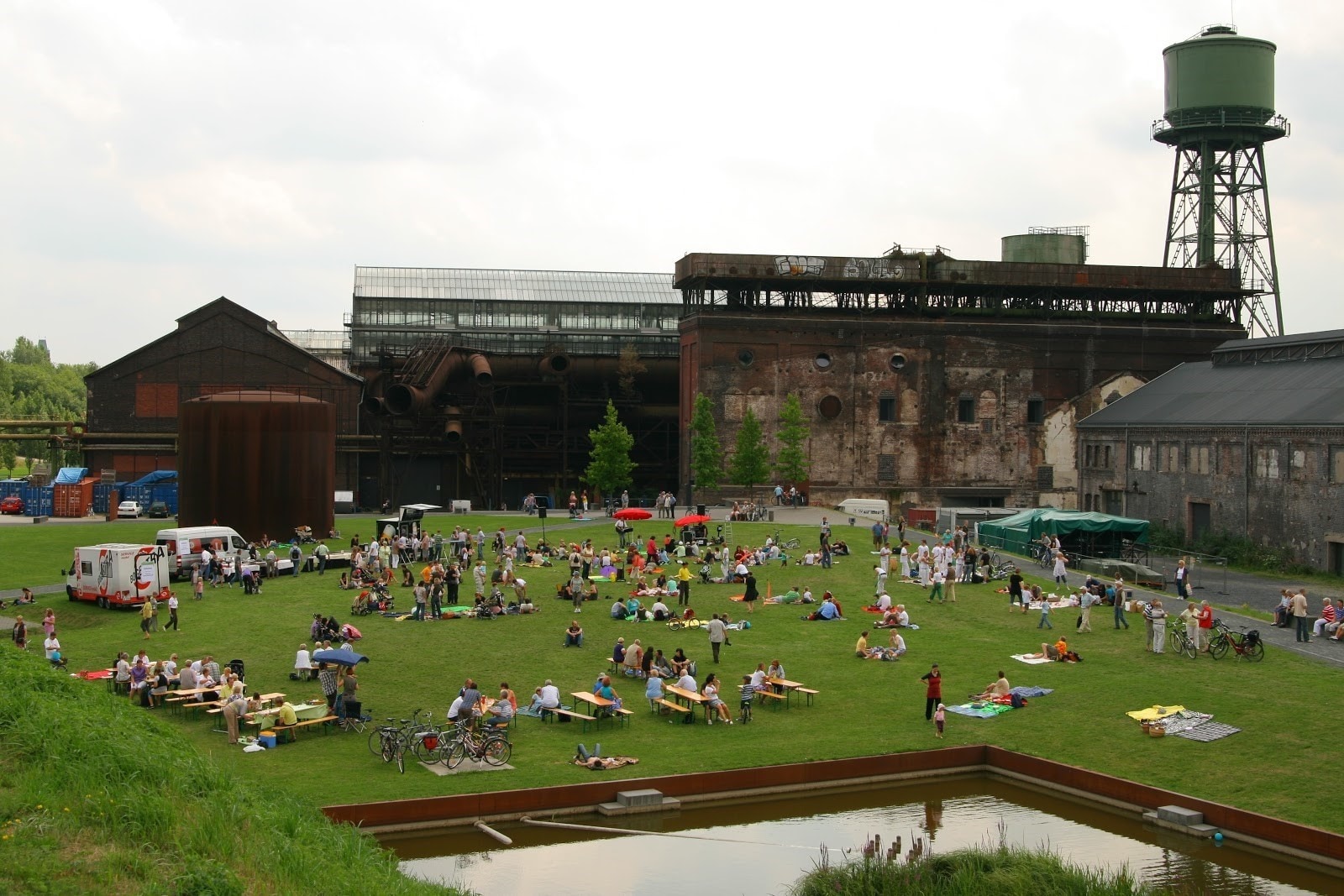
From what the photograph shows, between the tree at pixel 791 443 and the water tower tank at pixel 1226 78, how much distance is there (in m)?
29.5

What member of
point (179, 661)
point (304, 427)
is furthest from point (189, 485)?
point (179, 661)

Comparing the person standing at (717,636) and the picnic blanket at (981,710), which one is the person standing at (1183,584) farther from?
the person standing at (717,636)

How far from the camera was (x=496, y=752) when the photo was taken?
23172 mm

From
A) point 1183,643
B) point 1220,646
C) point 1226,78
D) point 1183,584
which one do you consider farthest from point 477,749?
point 1226,78

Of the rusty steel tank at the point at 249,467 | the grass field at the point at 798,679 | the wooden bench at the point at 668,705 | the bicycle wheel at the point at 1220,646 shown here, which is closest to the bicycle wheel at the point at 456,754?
the grass field at the point at 798,679

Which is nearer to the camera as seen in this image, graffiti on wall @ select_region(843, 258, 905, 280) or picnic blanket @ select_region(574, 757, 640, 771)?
picnic blanket @ select_region(574, 757, 640, 771)

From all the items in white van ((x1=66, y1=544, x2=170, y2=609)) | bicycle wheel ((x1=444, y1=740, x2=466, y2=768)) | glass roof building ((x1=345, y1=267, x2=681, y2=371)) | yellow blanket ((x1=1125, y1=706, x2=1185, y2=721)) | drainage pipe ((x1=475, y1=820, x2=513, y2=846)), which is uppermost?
glass roof building ((x1=345, y1=267, x2=681, y2=371))

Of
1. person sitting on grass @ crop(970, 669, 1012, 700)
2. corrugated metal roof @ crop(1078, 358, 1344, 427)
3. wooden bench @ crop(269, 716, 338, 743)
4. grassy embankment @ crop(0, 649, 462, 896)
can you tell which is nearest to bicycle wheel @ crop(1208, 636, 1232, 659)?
person sitting on grass @ crop(970, 669, 1012, 700)

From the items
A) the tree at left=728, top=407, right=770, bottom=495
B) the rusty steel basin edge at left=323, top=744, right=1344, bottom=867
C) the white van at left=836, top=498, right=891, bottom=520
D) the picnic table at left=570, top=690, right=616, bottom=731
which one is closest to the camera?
the rusty steel basin edge at left=323, top=744, right=1344, bottom=867

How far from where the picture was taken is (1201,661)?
30531 mm

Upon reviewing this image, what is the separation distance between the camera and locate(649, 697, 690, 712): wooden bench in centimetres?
2641

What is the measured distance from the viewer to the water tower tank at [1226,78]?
73.2 metres

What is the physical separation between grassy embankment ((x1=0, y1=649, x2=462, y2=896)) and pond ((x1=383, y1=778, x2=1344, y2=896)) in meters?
2.03

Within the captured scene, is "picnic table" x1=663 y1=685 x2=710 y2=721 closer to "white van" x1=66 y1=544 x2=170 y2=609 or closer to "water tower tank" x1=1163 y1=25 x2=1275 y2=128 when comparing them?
"white van" x1=66 y1=544 x2=170 y2=609
